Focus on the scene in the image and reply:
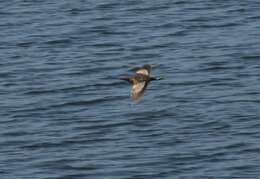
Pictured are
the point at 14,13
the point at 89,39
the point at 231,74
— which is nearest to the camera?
the point at 231,74

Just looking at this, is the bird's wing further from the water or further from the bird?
the water

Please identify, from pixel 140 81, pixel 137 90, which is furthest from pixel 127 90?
pixel 137 90

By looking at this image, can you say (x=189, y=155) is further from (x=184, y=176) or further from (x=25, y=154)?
(x=25, y=154)

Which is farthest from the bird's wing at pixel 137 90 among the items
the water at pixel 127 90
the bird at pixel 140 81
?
the water at pixel 127 90

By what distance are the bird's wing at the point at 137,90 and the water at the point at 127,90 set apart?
287 cm

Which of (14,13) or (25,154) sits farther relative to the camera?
(14,13)

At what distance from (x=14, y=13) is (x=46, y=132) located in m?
14.4

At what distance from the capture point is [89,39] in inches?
1981

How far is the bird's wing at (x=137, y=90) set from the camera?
33947mm

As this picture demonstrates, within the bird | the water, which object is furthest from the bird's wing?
the water

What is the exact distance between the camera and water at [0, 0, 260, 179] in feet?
124

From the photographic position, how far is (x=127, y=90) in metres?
44.0

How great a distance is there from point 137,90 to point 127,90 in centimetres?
969

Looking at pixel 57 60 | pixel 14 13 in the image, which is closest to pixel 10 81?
pixel 57 60
